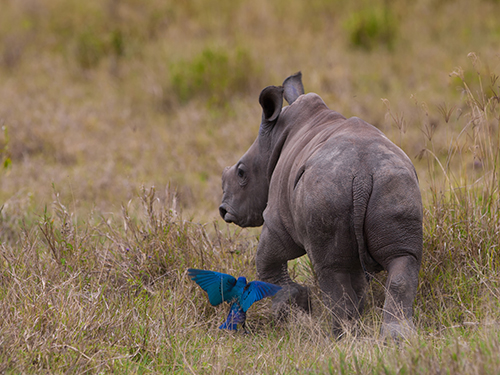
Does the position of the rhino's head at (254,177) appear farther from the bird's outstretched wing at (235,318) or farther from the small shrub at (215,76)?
the small shrub at (215,76)

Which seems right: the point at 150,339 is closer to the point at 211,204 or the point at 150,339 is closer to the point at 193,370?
the point at 193,370

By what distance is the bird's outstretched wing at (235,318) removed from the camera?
11.9 feet

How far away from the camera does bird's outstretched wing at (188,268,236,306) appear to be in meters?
3.68

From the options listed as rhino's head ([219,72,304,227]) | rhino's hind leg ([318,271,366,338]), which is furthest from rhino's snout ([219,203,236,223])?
rhino's hind leg ([318,271,366,338])

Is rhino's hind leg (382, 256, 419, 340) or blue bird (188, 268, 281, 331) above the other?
rhino's hind leg (382, 256, 419, 340)

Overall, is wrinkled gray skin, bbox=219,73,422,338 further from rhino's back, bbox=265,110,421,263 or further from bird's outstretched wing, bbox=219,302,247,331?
bird's outstretched wing, bbox=219,302,247,331

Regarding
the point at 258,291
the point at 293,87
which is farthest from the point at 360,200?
the point at 293,87

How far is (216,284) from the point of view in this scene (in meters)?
3.70

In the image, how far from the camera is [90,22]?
580 inches

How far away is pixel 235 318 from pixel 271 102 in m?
1.40

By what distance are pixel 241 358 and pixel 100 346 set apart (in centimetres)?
72

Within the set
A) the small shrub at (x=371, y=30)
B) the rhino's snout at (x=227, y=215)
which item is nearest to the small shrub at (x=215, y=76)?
the small shrub at (x=371, y=30)

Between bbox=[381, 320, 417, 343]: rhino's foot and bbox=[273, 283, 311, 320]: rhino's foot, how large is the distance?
2.66 feet

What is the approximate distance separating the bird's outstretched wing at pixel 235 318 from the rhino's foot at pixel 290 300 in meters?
0.23
